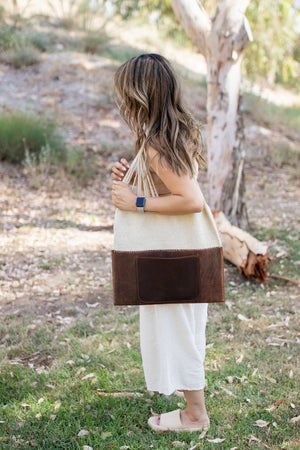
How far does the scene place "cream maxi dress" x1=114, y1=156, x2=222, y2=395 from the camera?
2.07m

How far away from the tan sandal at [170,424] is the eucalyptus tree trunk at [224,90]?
350cm

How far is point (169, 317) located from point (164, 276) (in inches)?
9.7

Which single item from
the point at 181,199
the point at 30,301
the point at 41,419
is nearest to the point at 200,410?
the point at 41,419

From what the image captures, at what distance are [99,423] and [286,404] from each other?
3.63 ft

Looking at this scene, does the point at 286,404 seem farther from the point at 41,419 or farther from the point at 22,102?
the point at 22,102

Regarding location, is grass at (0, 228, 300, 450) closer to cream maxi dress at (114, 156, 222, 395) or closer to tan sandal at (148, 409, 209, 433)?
tan sandal at (148, 409, 209, 433)

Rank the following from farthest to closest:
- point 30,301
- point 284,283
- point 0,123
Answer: point 0,123, point 284,283, point 30,301

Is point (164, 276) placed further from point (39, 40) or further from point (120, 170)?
point (39, 40)

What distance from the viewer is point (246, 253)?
4.45m

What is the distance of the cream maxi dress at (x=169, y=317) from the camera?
6.81 ft

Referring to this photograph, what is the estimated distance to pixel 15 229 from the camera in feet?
19.0

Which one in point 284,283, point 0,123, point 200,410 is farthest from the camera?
point 0,123

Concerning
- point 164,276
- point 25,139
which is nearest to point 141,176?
point 164,276

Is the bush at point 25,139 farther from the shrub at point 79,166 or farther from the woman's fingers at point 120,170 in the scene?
the woman's fingers at point 120,170
